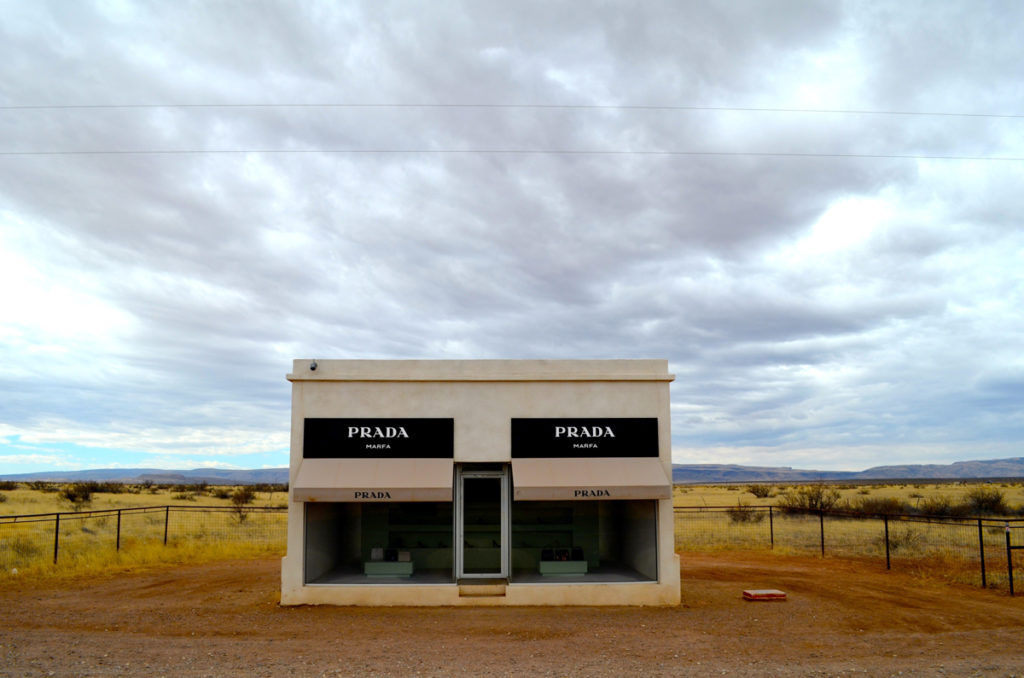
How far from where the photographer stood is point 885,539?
23312 mm

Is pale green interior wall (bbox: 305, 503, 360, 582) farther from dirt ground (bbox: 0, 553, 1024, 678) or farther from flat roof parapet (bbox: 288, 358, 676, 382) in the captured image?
A: flat roof parapet (bbox: 288, 358, 676, 382)

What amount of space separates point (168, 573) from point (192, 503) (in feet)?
92.6

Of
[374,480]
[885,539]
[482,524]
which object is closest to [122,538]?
[374,480]

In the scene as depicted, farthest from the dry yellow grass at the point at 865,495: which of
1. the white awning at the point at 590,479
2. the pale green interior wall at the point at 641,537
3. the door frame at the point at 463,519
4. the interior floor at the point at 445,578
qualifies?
the door frame at the point at 463,519

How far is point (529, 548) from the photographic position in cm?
1573

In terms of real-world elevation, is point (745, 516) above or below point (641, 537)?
below

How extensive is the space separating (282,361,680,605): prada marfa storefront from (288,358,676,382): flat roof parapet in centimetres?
3

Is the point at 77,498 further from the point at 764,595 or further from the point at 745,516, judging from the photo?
the point at 764,595

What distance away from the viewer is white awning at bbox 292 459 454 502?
570 inches

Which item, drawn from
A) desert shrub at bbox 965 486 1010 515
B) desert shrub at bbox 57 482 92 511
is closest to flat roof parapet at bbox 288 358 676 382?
desert shrub at bbox 965 486 1010 515

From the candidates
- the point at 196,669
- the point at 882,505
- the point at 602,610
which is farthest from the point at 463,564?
the point at 882,505

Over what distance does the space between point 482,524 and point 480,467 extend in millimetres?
1145

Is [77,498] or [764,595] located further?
[77,498]

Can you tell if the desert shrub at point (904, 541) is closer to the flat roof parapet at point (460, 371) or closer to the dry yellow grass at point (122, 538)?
the flat roof parapet at point (460, 371)
